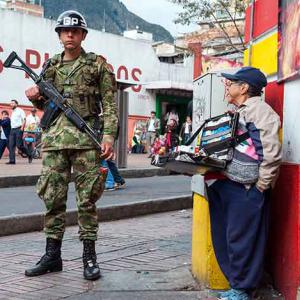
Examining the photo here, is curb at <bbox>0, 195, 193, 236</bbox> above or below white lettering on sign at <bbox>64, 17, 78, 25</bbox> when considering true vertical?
below

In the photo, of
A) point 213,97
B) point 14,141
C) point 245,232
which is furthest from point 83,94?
point 14,141

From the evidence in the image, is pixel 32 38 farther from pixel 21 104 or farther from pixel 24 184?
pixel 24 184

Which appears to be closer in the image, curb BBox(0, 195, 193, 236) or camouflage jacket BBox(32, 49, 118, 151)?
camouflage jacket BBox(32, 49, 118, 151)

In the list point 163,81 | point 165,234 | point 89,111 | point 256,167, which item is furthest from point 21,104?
point 256,167

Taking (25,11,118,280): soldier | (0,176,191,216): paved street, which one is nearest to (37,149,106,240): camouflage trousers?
(25,11,118,280): soldier

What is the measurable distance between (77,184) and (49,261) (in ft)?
2.25

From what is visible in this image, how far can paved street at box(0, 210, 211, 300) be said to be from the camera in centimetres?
427

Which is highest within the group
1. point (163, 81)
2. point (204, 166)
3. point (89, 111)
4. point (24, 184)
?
point (163, 81)

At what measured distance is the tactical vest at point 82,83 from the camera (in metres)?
4.72

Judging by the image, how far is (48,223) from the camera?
15.7 ft

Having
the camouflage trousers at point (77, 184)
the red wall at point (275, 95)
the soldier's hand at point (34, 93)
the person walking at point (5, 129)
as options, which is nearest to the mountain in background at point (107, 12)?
the person walking at point (5, 129)

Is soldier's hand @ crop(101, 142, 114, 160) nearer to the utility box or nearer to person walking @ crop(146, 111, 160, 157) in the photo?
the utility box

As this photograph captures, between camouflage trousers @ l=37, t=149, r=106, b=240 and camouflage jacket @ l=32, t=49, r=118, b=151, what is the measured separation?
0.09m

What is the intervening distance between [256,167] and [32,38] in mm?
19765
